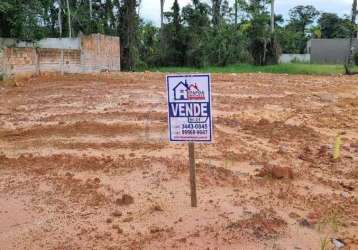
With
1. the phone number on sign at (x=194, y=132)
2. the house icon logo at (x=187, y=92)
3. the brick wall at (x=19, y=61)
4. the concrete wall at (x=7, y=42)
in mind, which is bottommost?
the phone number on sign at (x=194, y=132)

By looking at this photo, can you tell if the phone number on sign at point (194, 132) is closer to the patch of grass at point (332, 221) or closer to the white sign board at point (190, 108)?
the white sign board at point (190, 108)

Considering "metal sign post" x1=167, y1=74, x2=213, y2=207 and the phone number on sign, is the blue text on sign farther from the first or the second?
the phone number on sign

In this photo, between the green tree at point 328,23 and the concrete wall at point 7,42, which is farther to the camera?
the green tree at point 328,23

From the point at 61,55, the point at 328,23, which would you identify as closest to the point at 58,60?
the point at 61,55

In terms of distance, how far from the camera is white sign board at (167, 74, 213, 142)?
4.05 m

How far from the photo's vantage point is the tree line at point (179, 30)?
22.3 meters

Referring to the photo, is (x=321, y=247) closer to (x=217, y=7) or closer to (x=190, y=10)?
(x=190, y=10)

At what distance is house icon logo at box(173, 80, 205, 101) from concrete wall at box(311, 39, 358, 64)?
31.1 metres

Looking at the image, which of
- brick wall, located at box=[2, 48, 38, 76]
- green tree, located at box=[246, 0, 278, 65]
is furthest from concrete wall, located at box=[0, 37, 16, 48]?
green tree, located at box=[246, 0, 278, 65]

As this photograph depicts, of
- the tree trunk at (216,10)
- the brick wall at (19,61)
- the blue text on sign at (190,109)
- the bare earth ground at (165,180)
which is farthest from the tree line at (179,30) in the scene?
the blue text on sign at (190,109)

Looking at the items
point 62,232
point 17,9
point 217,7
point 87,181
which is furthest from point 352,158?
point 217,7

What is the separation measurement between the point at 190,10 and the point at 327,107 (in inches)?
762

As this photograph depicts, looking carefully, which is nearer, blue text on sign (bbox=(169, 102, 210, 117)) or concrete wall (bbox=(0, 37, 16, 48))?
blue text on sign (bbox=(169, 102, 210, 117))

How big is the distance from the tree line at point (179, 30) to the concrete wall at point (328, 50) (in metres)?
3.48
